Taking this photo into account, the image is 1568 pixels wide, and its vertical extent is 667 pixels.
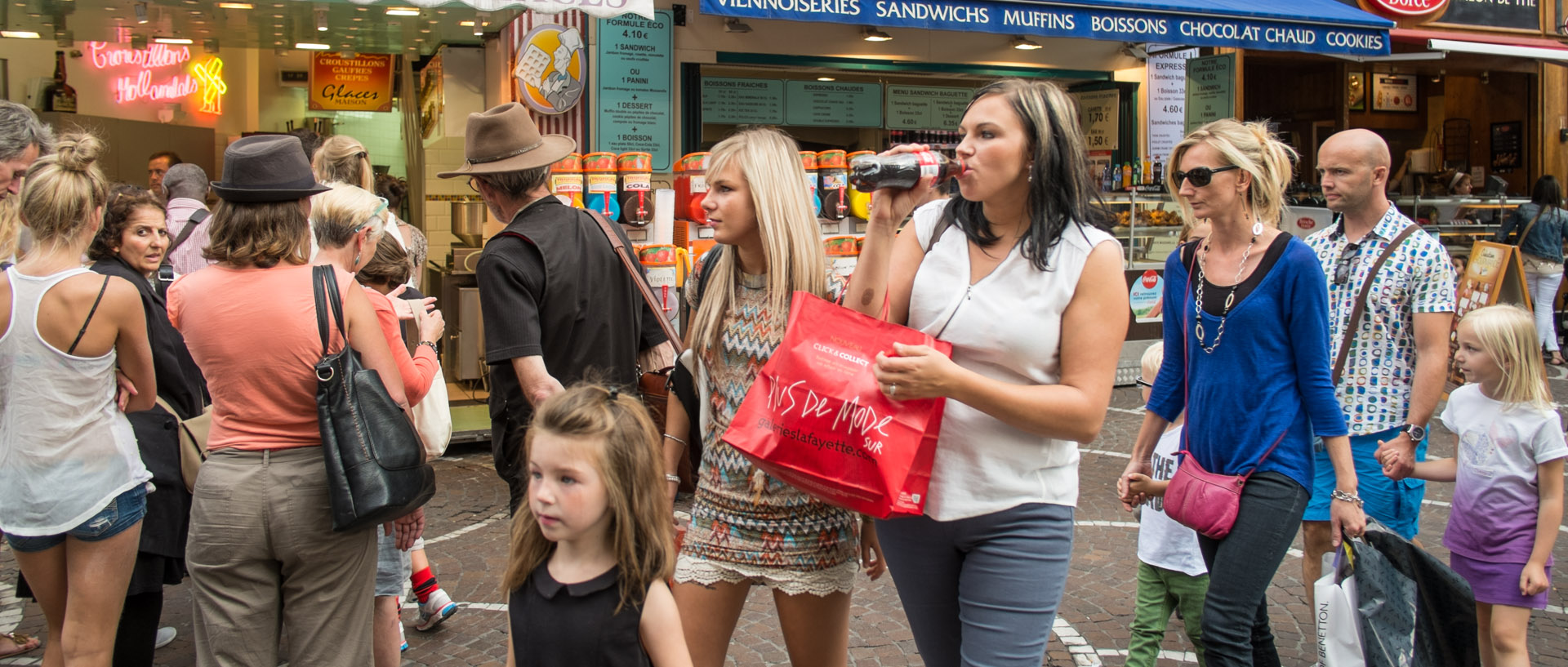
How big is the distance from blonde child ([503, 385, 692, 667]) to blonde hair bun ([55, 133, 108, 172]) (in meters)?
1.98

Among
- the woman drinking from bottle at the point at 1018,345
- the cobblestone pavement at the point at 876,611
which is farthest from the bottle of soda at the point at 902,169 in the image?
the cobblestone pavement at the point at 876,611

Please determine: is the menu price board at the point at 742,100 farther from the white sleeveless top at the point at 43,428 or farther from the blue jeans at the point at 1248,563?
the blue jeans at the point at 1248,563

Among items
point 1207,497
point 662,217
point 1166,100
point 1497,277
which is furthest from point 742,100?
point 1207,497

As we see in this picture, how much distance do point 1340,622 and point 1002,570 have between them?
4.57ft

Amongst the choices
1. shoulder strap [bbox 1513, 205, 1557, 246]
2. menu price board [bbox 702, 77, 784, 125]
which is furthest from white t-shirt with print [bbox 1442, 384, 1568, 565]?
shoulder strap [bbox 1513, 205, 1557, 246]

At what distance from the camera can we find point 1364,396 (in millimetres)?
3881

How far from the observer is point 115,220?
4.02 metres

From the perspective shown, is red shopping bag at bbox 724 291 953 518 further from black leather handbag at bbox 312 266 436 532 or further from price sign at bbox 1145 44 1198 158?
price sign at bbox 1145 44 1198 158

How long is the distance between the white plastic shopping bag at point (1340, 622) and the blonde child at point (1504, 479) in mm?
699

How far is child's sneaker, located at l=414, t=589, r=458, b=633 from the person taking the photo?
4719 millimetres

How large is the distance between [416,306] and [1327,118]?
14404 millimetres

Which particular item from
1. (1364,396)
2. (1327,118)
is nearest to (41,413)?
(1364,396)

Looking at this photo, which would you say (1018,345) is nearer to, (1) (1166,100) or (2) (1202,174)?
(2) (1202,174)

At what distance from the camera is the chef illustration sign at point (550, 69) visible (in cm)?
884
